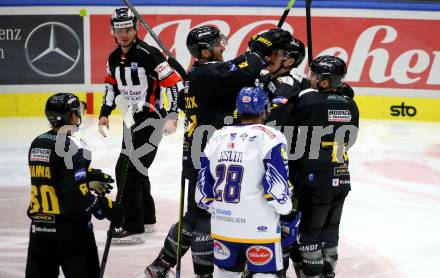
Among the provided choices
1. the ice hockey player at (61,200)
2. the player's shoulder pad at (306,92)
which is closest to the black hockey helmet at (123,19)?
the player's shoulder pad at (306,92)

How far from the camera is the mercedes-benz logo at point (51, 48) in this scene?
1185 cm

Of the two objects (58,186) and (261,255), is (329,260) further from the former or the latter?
(58,186)

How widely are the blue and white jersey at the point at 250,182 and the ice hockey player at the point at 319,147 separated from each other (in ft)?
2.56

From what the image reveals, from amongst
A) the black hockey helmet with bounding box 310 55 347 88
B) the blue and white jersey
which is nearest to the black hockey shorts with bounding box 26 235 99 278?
the blue and white jersey

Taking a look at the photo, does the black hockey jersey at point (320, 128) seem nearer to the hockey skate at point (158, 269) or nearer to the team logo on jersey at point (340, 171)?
the team logo on jersey at point (340, 171)

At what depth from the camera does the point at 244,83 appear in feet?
16.0

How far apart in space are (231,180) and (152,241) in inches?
100

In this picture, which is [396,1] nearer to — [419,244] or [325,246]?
[419,244]

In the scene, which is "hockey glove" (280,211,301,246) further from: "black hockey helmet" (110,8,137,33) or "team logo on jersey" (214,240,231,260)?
"black hockey helmet" (110,8,137,33)

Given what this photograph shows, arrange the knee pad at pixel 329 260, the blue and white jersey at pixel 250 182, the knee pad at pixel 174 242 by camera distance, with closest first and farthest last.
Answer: the blue and white jersey at pixel 250 182, the knee pad at pixel 329 260, the knee pad at pixel 174 242

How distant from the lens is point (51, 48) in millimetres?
11906

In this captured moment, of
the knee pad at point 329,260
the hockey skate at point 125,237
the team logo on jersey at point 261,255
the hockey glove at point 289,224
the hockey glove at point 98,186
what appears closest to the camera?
the team logo on jersey at point 261,255

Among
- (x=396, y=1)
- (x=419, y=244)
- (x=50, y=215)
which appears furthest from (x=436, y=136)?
(x=50, y=215)

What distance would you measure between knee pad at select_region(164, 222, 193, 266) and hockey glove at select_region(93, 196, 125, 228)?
2.22 ft
